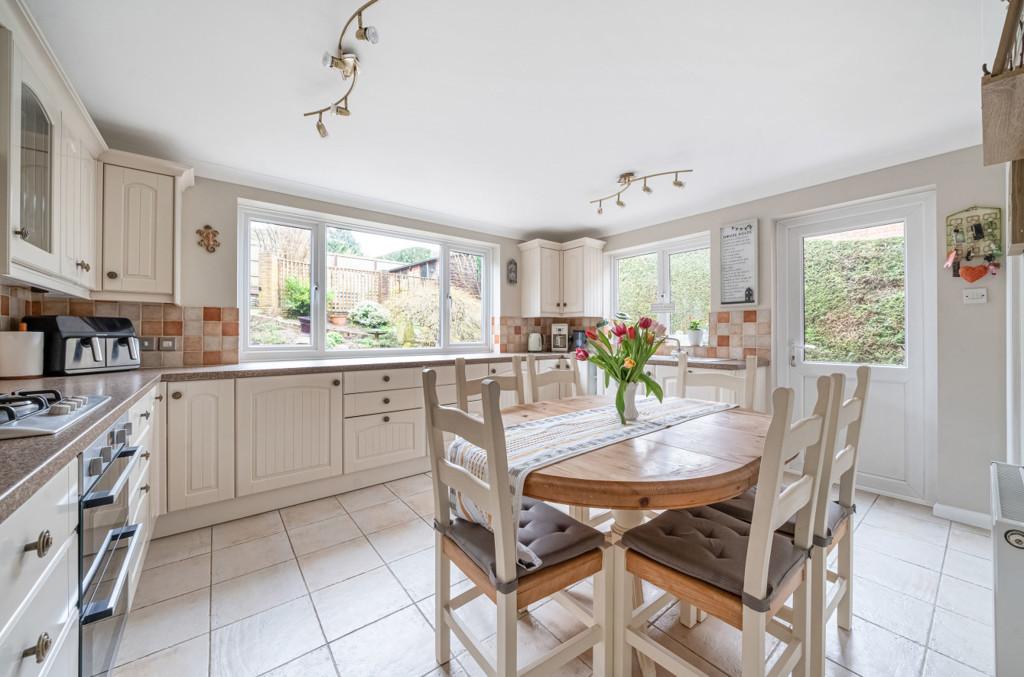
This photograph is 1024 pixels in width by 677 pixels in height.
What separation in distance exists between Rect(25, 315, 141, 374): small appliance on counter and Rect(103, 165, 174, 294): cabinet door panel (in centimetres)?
23

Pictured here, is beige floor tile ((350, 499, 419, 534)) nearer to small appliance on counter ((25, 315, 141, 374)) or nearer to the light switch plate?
small appliance on counter ((25, 315, 141, 374))

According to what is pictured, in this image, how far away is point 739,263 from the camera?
129 inches

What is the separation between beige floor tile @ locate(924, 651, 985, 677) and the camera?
4.29ft

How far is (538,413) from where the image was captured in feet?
5.83

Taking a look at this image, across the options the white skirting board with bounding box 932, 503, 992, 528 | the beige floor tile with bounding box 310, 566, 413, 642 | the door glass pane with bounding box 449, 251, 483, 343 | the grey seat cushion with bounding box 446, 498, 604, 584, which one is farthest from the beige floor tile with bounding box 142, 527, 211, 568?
the white skirting board with bounding box 932, 503, 992, 528

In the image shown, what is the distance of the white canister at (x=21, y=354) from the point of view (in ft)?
5.70

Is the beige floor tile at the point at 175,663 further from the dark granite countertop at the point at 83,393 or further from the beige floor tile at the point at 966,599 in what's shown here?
the beige floor tile at the point at 966,599

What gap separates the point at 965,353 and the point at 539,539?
276 centimetres

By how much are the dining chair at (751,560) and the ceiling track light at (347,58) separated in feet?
5.54

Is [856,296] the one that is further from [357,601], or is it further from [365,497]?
[365,497]

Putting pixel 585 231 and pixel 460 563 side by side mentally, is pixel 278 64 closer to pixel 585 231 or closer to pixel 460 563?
pixel 460 563

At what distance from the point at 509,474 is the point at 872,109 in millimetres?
2556

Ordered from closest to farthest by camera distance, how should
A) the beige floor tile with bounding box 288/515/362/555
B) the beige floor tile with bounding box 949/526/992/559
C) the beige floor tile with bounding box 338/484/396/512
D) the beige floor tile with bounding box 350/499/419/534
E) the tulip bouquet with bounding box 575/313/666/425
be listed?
the tulip bouquet with bounding box 575/313/666/425, the beige floor tile with bounding box 949/526/992/559, the beige floor tile with bounding box 288/515/362/555, the beige floor tile with bounding box 350/499/419/534, the beige floor tile with bounding box 338/484/396/512

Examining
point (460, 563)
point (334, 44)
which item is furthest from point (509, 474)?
point (334, 44)
